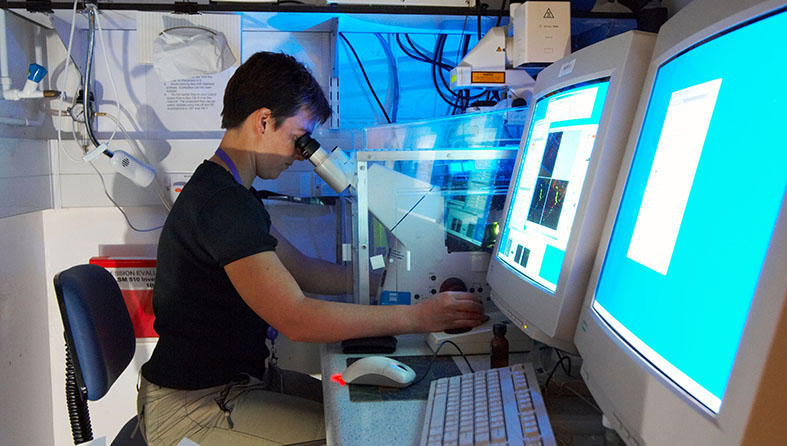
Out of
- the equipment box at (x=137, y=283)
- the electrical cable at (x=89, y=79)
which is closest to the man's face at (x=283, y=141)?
the electrical cable at (x=89, y=79)

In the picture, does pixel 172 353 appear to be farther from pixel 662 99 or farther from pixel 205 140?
pixel 662 99

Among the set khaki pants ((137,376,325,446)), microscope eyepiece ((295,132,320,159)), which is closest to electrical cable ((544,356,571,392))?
khaki pants ((137,376,325,446))

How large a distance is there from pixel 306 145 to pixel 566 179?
760 millimetres

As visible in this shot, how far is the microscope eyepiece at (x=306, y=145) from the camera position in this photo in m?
1.54

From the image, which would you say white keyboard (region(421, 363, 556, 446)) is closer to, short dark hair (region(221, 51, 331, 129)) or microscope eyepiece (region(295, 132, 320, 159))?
microscope eyepiece (region(295, 132, 320, 159))

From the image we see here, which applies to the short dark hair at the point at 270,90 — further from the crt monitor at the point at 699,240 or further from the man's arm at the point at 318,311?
the crt monitor at the point at 699,240

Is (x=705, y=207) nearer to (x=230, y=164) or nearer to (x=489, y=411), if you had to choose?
(x=489, y=411)

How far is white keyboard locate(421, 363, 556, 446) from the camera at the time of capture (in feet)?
2.63

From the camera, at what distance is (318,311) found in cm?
130

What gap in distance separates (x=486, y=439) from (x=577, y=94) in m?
0.61

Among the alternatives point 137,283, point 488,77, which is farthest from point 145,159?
point 488,77

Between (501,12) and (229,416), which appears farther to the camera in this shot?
(501,12)

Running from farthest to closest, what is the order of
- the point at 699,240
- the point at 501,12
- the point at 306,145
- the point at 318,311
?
the point at 501,12
the point at 306,145
the point at 318,311
the point at 699,240

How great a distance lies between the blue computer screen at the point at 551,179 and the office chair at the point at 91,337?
3.11 ft
